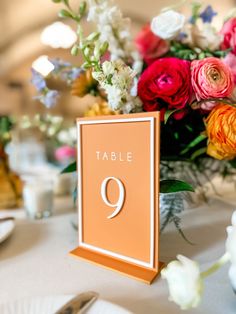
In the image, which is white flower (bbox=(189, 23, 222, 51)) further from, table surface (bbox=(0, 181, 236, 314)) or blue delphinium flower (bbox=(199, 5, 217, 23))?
table surface (bbox=(0, 181, 236, 314))

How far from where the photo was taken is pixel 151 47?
26.3 inches

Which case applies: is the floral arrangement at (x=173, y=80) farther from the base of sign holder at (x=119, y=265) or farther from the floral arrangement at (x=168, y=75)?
the base of sign holder at (x=119, y=265)

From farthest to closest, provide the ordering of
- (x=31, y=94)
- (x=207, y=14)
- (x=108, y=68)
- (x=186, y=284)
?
(x=31, y=94)
(x=207, y=14)
(x=108, y=68)
(x=186, y=284)

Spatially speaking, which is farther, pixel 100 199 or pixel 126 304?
pixel 100 199

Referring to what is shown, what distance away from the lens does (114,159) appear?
41 centimetres

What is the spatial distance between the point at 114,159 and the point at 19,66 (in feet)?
7.13

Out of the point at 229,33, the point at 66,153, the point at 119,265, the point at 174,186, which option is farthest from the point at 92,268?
the point at 66,153

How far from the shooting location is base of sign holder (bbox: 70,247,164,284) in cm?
37

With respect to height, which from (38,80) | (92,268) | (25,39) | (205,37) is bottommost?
(92,268)

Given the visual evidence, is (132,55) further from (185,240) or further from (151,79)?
(185,240)

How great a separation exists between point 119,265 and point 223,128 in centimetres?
28

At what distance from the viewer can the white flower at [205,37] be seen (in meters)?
0.57

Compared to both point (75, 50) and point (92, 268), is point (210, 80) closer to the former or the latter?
point (75, 50)

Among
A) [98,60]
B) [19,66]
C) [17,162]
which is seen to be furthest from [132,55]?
[19,66]
